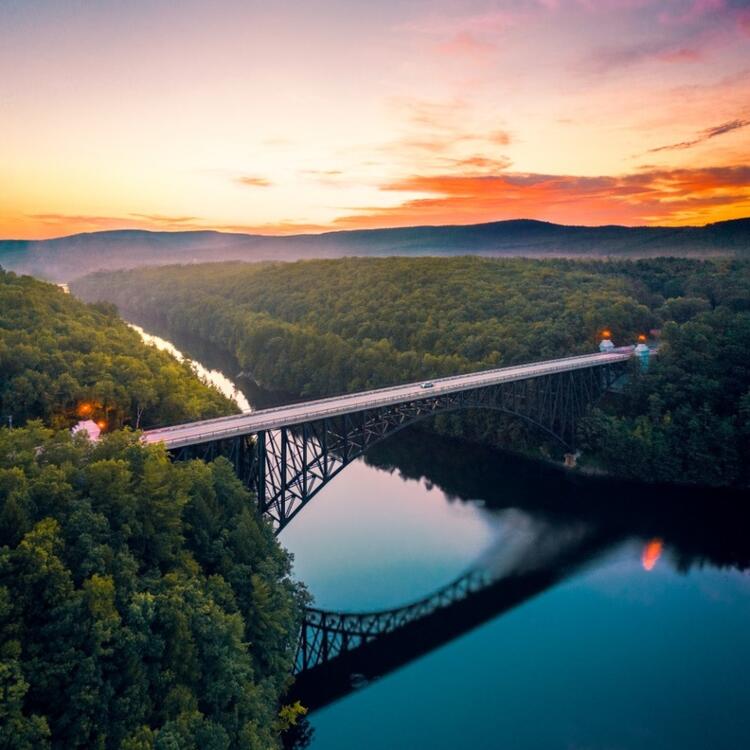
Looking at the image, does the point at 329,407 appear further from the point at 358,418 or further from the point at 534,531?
the point at 534,531

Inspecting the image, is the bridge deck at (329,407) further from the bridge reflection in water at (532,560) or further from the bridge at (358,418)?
the bridge reflection in water at (532,560)

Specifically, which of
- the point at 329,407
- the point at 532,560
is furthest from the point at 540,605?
the point at 329,407

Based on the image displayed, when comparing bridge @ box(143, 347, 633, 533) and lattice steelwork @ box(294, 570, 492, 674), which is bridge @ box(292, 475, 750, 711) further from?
bridge @ box(143, 347, 633, 533)

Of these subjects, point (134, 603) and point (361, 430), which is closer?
point (134, 603)

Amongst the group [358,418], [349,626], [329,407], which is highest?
[329,407]

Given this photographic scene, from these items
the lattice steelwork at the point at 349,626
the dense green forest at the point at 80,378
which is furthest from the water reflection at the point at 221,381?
the lattice steelwork at the point at 349,626

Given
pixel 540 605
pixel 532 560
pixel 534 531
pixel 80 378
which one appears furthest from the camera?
pixel 534 531
